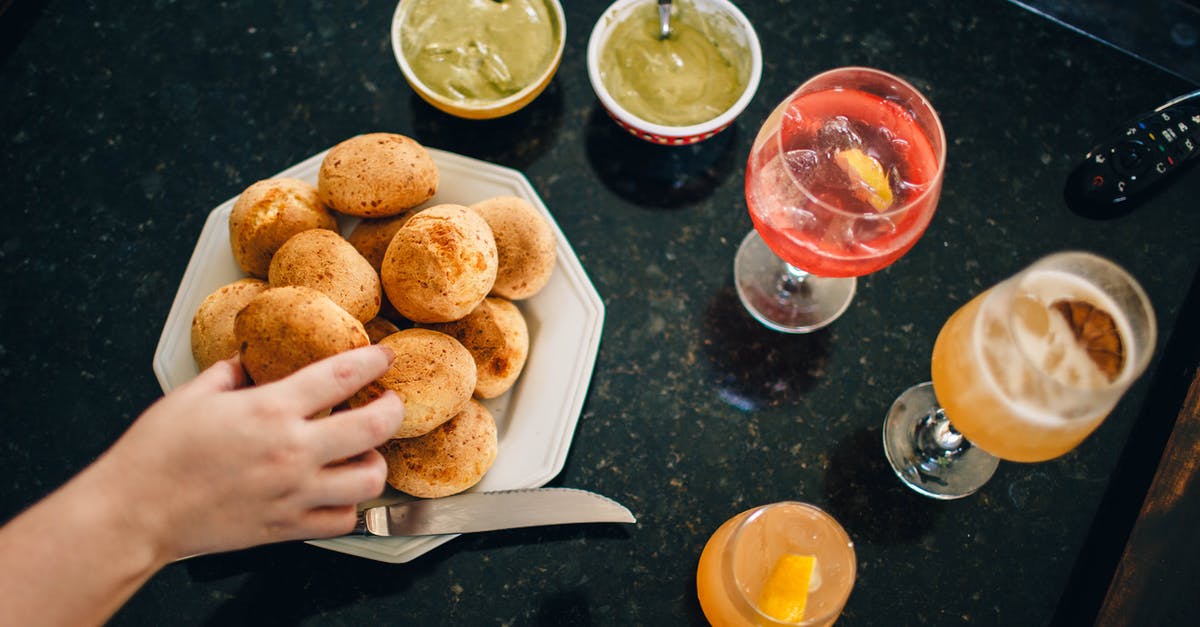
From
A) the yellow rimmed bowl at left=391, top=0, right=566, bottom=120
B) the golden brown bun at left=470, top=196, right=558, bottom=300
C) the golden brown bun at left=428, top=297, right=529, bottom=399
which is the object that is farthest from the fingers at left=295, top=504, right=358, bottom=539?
the yellow rimmed bowl at left=391, top=0, right=566, bottom=120

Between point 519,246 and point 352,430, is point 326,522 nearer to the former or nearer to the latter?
point 352,430

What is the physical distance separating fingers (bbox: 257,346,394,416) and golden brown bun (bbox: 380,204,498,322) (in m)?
0.14

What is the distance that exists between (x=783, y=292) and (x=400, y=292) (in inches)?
21.2

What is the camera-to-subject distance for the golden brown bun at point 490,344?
0.93 m

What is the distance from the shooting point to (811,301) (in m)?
1.09

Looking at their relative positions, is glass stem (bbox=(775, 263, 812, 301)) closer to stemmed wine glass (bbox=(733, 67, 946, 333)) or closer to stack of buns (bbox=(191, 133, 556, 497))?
stemmed wine glass (bbox=(733, 67, 946, 333))

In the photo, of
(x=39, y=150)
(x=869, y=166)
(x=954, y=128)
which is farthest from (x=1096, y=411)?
(x=39, y=150)

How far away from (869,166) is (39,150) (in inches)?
46.3

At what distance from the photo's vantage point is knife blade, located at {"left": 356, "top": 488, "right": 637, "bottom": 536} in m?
0.87

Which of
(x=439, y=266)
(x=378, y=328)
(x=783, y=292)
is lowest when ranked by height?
(x=783, y=292)

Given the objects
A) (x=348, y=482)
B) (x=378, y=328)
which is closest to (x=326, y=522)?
(x=348, y=482)

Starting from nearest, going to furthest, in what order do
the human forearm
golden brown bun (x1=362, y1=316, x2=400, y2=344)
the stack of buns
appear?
the human forearm → the stack of buns → golden brown bun (x1=362, y1=316, x2=400, y2=344)

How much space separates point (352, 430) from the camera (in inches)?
27.9

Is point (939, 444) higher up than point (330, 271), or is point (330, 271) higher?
point (330, 271)
